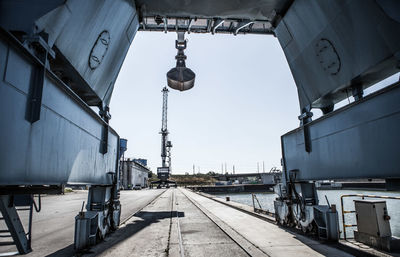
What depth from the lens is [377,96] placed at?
491cm

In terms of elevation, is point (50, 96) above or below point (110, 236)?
above

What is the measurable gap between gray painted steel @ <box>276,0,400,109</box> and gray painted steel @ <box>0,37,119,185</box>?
6.09 meters

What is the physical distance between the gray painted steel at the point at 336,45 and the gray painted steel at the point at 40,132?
6.09 meters

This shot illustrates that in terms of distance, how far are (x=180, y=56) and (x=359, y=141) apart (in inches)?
271

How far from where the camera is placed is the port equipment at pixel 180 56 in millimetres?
3512

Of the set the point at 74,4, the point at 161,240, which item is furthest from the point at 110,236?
the point at 74,4

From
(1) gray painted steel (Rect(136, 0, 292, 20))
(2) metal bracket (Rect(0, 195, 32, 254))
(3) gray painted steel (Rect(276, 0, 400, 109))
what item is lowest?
(2) metal bracket (Rect(0, 195, 32, 254))

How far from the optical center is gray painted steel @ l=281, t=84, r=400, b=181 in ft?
14.9

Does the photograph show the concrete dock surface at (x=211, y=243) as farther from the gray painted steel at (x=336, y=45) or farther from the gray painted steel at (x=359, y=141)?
the gray painted steel at (x=336, y=45)

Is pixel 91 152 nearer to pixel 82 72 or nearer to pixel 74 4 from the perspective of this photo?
pixel 82 72

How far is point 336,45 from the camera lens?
18.8ft

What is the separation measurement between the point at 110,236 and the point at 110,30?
282 inches

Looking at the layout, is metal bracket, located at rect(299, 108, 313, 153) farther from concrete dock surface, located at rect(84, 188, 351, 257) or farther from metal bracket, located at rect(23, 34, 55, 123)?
metal bracket, located at rect(23, 34, 55, 123)

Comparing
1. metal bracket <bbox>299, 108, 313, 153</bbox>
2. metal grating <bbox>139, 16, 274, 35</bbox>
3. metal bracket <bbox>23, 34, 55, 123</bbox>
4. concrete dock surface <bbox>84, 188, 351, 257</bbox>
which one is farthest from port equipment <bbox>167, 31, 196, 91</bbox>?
concrete dock surface <bbox>84, 188, 351, 257</bbox>
